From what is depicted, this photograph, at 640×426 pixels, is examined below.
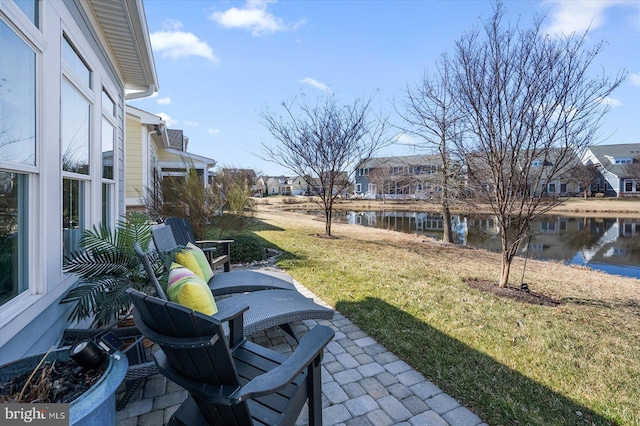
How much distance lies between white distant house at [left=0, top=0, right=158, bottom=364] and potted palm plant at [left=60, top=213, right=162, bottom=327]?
14cm

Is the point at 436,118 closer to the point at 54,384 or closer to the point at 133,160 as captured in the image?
the point at 133,160

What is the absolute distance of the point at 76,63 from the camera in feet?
10.2

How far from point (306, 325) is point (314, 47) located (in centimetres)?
880

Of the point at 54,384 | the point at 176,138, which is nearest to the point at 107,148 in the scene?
→ the point at 54,384

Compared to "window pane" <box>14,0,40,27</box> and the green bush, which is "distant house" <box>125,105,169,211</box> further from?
"window pane" <box>14,0,40,27</box>

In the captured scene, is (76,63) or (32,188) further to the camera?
(76,63)

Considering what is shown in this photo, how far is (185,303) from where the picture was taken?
7.06 ft

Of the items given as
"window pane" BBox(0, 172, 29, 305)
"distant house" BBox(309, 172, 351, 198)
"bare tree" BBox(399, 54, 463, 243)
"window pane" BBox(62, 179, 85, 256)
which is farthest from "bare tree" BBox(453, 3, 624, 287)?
"distant house" BBox(309, 172, 351, 198)

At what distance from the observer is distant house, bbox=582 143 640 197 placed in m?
38.2

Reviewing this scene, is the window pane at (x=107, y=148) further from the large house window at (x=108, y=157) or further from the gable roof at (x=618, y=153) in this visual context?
the gable roof at (x=618, y=153)

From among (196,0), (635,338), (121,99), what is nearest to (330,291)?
(635,338)

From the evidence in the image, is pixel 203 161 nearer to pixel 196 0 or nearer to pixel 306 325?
pixel 196 0

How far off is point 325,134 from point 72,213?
891 cm

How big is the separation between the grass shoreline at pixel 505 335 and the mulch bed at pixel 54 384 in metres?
2.26
